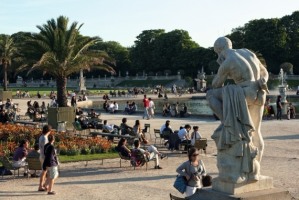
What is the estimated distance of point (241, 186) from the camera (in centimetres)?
702

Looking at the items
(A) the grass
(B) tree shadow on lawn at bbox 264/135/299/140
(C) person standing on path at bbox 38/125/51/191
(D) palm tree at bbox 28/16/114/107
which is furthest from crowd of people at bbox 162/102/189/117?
(C) person standing on path at bbox 38/125/51/191

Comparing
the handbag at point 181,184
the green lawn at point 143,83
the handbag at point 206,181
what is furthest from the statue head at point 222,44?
the green lawn at point 143,83

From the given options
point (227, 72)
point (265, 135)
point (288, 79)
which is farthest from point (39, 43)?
point (288, 79)

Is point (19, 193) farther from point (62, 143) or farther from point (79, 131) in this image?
point (79, 131)

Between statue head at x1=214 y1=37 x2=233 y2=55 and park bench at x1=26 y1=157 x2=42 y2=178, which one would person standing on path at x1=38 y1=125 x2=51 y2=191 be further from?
statue head at x1=214 y1=37 x2=233 y2=55

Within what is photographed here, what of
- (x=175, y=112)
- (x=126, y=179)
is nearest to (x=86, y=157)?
(x=126, y=179)

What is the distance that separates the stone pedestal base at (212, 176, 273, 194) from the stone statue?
62 millimetres

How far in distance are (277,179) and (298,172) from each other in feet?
3.93

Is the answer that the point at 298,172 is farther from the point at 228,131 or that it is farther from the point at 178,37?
the point at 178,37

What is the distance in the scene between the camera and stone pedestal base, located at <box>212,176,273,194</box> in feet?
22.9

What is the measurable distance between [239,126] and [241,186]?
88 centimetres

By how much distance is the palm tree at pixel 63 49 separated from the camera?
26.8 meters

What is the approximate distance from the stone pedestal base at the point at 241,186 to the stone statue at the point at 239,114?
0.20ft

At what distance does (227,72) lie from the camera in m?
7.29
